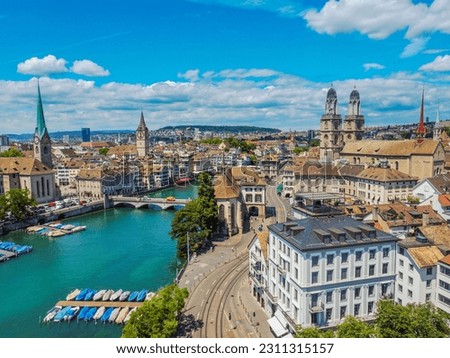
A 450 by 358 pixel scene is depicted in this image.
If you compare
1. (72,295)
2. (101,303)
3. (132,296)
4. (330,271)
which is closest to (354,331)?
(330,271)

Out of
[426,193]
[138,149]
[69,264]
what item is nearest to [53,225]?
[69,264]

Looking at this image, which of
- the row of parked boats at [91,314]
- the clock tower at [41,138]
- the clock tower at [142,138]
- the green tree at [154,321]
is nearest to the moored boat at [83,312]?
the row of parked boats at [91,314]

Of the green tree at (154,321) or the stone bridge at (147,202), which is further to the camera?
the stone bridge at (147,202)

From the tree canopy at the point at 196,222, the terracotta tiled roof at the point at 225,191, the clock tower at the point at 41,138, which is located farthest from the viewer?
the clock tower at the point at 41,138

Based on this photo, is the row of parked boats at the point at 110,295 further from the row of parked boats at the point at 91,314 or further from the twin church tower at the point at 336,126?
the twin church tower at the point at 336,126

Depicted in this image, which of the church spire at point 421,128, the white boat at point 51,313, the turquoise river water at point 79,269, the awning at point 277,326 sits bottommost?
the turquoise river water at point 79,269

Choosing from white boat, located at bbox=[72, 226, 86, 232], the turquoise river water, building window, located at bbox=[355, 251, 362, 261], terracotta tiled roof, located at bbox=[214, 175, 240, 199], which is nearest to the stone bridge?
the turquoise river water

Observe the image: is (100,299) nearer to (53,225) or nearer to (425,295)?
(425,295)

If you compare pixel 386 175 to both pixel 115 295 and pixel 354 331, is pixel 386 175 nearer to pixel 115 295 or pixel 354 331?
pixel 115 295

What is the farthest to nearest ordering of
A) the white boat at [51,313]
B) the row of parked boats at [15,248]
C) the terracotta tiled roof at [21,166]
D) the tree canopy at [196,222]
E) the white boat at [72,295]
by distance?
the terracotta tiled roof at [21,166] → the row of parked boats at [15,248] → the tree canopy at [196,222] → the white boat at [72,295] → the white boat at [51,313]
